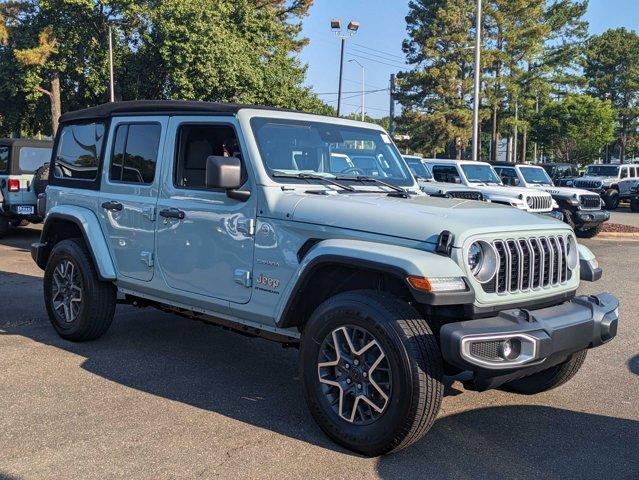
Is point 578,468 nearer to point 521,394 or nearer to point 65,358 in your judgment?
point 521,394

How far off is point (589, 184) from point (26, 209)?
2165 cm

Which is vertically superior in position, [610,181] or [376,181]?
[610,181]

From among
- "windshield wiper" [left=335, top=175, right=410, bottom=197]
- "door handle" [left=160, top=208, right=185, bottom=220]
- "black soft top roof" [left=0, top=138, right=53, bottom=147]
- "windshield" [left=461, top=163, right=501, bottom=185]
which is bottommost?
"door handle" [left=160, top=208, right=185, bottom=220]

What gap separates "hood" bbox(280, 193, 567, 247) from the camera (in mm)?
3570

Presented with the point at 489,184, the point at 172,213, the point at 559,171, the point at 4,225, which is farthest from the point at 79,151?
the point at 559,171

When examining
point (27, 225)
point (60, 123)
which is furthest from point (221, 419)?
point (27, 225)

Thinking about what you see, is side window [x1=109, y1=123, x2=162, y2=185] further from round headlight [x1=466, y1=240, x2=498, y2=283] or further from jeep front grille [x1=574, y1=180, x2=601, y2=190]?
jeep front grille [x1=574, y1=180, x2=601, y2=190]

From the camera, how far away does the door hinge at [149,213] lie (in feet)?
16.2

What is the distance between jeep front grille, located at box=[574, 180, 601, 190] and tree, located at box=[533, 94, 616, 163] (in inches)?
875

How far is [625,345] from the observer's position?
6078mm

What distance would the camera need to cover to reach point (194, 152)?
16.0 feet

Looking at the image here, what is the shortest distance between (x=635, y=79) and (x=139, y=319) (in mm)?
60389

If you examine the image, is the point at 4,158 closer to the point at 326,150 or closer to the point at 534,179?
the point at 326,150

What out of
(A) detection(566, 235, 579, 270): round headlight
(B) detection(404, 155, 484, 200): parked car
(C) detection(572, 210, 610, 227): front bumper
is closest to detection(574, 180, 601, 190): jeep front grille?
(C) detection(572, 210, 610, 227): front bumper
